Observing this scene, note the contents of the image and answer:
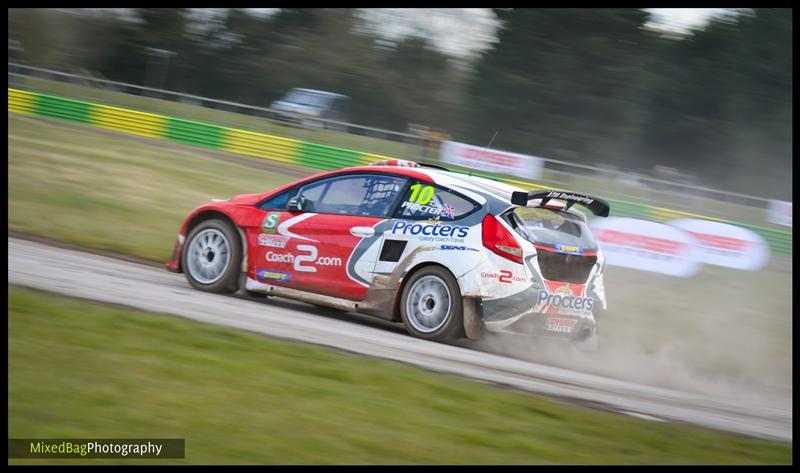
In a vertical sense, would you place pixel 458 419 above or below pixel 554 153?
above

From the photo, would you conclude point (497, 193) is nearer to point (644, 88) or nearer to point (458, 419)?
point (458, 419)

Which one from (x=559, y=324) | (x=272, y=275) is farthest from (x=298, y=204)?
(x=559, y=324)

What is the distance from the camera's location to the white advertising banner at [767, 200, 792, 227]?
25.1m

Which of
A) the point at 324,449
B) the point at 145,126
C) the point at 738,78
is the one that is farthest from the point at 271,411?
the point at 738,78

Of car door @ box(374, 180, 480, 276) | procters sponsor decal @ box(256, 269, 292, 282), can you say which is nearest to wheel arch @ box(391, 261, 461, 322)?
car door @ box(374, 180, 480, 276)

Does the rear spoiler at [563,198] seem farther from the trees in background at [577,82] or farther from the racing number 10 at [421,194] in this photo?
the trees in background at [577,82]

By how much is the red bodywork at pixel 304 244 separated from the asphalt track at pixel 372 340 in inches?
12.8

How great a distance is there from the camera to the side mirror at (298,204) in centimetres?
905

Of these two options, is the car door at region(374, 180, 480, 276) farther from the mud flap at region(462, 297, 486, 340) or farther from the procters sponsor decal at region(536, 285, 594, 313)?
the procters sponsor decal at region(536, 285, 594, 313)

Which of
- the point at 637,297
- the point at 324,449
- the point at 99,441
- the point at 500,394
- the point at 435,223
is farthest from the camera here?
the point at 637,297

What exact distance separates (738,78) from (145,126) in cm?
3009

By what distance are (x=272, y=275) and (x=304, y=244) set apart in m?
0.46

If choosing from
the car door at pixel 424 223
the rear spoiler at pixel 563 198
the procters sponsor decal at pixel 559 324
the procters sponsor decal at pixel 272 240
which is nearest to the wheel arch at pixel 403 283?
the car door at pixel 424 223
